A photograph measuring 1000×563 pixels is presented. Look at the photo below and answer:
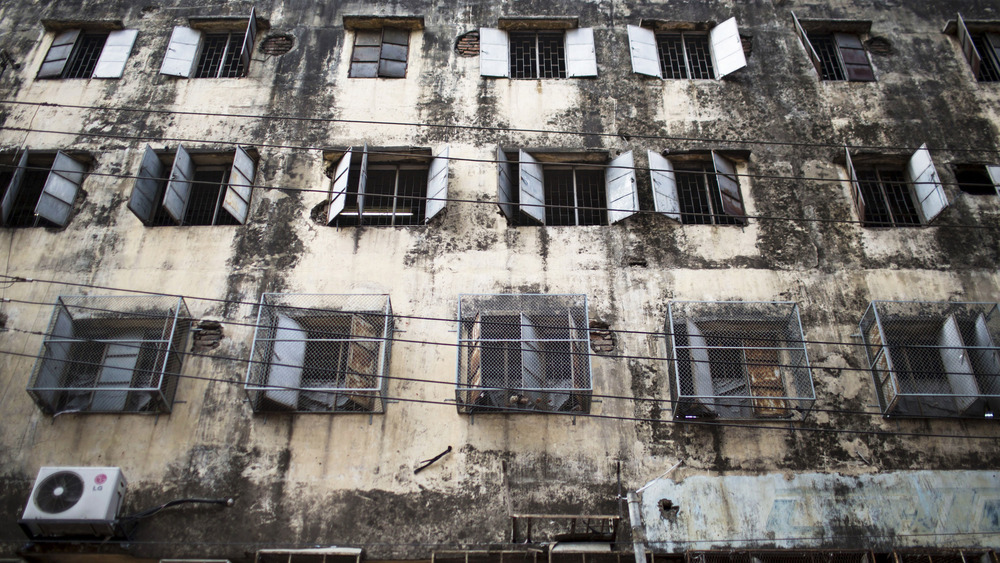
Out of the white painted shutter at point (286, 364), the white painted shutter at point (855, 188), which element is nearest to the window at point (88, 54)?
the white painted shutter at point (286, 364)

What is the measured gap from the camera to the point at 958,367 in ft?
34.6

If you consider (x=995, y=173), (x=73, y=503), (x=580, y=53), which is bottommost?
(x=73, y=503)

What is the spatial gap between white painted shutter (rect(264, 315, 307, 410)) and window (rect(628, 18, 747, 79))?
7402 millimetres

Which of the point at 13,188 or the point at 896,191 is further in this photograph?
the point at 896,191

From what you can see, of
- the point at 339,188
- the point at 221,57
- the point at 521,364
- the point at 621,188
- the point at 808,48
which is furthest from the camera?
the point at 221,57

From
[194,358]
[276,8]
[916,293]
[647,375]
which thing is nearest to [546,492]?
[647,375]

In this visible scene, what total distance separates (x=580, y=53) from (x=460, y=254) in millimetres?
4664

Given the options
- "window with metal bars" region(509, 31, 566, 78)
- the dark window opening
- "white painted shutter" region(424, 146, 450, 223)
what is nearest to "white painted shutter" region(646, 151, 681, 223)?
"window with metal bars" region(509, 31, 566, 78)

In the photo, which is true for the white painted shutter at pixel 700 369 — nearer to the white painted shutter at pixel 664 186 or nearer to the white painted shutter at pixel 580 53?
the white painted shutter at pixel 664 186

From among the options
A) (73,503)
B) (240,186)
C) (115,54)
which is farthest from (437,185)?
(115,54)

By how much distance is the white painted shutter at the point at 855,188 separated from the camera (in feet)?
40.3

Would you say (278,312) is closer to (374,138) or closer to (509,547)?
(374,138)

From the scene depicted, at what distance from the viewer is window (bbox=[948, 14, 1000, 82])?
14.1 m

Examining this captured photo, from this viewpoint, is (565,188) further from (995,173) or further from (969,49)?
(969,49)
